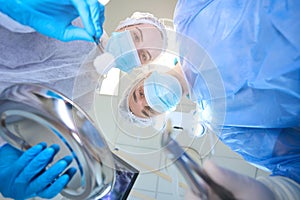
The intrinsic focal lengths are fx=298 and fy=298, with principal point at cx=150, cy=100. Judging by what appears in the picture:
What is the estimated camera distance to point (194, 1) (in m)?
0.91

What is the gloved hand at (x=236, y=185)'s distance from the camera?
0.61m

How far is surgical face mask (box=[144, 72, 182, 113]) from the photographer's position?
3.26 feet

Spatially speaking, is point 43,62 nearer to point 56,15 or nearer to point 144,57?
point 56,15

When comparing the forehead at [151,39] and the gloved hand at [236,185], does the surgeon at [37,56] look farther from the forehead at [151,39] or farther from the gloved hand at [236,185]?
the gloved hand at [236,185]

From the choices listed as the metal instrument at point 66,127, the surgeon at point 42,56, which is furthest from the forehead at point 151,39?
the metal instrument at point 66,127

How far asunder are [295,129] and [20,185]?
84 cm

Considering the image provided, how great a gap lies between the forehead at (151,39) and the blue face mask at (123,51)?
0.02 meters

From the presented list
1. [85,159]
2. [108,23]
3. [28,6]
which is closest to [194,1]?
[28,6]

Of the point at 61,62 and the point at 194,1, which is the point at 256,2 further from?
the point at 61,62

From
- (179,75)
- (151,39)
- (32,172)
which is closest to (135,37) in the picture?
(151,39)

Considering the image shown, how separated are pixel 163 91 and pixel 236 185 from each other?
18.6 inches

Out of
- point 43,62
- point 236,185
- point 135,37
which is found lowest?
point 236,185

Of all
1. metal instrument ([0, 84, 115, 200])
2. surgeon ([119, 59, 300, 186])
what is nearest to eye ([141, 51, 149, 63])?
surgeon ([119, 59, 300, 186])

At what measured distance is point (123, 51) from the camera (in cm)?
83
